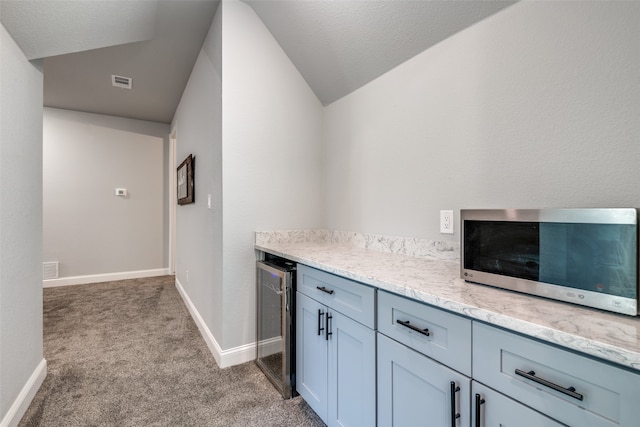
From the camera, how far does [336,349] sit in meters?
1.38

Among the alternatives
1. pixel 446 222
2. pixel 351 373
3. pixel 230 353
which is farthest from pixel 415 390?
pixel 230 353

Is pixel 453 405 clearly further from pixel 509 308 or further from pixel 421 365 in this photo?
pixel 509 308

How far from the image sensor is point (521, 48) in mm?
1225

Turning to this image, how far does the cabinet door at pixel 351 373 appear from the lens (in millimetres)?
1175

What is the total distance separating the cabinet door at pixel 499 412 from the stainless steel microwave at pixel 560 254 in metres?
0.31

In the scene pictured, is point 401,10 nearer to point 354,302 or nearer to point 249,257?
point 354,302

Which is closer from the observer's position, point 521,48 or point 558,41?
point 558,41

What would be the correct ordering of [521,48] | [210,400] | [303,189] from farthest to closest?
[303,189] → [210,400] → [521,48]

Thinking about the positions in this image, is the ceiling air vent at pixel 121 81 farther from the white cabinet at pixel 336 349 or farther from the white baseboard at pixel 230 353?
the white cabinet at pixel 336 349

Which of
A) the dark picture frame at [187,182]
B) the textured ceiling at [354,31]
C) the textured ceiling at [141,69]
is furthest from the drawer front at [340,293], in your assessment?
the textured ceiling at [141,69]

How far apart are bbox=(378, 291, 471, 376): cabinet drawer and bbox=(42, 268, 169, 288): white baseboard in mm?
4793

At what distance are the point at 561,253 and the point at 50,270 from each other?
5.63m

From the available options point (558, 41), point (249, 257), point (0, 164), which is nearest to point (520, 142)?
point (558, 41)

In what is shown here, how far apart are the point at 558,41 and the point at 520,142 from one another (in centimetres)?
37
